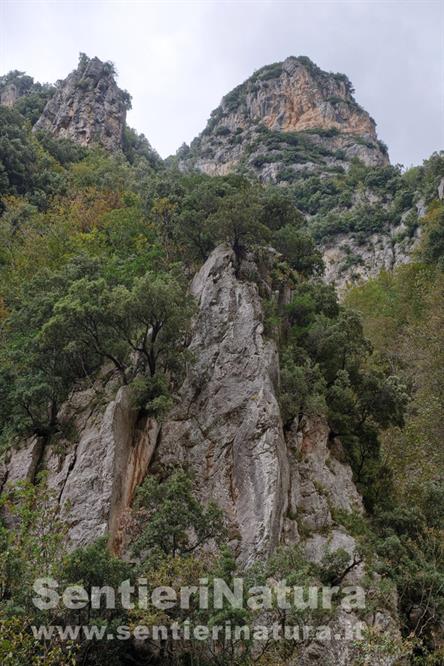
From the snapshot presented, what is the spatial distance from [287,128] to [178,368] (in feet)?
278

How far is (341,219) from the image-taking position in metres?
63.4

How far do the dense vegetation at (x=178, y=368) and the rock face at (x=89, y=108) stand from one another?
22.8 meters

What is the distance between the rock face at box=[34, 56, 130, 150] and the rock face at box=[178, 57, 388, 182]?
21.1 meters

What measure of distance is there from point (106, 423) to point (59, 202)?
→ 27421 millimetres

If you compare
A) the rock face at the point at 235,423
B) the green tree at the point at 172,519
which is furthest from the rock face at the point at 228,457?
the green tree at the point at 172,519

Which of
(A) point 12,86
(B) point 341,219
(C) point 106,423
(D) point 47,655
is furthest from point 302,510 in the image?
(A) point 12,86

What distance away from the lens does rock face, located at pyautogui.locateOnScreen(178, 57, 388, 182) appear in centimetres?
8538

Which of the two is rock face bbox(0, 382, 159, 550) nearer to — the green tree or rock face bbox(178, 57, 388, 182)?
the green tree

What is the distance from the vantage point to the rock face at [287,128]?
85375 mm

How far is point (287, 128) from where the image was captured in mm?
95188

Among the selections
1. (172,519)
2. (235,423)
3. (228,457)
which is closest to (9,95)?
(235,423)

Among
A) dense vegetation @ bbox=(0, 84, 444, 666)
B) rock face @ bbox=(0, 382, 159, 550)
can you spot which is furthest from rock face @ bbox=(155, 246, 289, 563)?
rock face @ bbox=(0, 382, 159, 550)

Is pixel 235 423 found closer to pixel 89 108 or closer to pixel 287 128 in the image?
pixel 89 108

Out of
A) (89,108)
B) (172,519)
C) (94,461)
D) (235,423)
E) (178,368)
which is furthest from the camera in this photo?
(89,108)
